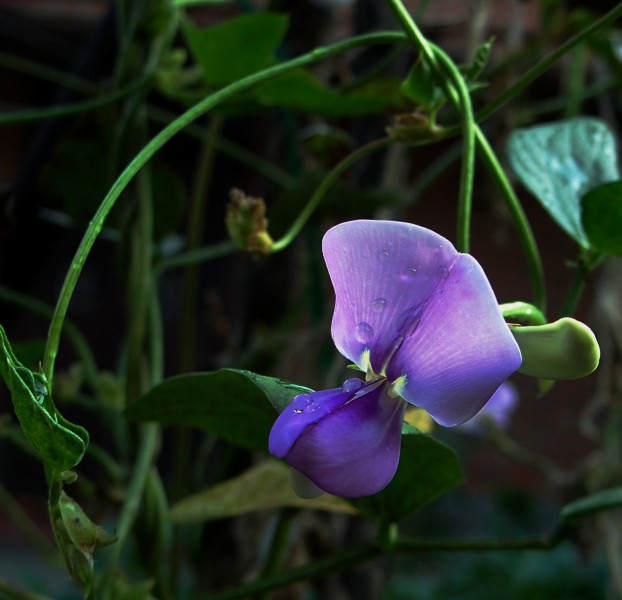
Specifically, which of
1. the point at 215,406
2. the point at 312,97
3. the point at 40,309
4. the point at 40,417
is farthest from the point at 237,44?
the point at 40,417

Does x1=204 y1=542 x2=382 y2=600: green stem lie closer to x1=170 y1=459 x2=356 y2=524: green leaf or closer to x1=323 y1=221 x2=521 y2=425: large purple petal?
x1=170 y1=459 x2=356 y2=524: green leaf

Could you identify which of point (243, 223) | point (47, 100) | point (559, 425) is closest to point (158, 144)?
point (243, 223)

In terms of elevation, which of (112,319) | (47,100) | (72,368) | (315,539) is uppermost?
(72,368)

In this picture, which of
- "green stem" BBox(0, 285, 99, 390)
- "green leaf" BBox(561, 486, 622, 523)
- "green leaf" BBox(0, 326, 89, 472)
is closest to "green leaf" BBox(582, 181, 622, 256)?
"green leaf" BBox(561, 486, 622, 523)

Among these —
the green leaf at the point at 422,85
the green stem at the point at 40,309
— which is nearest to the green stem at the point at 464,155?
the green leaf at the point at 422,85

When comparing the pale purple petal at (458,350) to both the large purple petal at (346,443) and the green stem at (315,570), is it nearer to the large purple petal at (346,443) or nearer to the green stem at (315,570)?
the large purple petal at (346,443)

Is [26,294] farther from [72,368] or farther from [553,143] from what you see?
[553,143]

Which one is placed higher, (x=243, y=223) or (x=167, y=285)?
(x=243, y=223)
